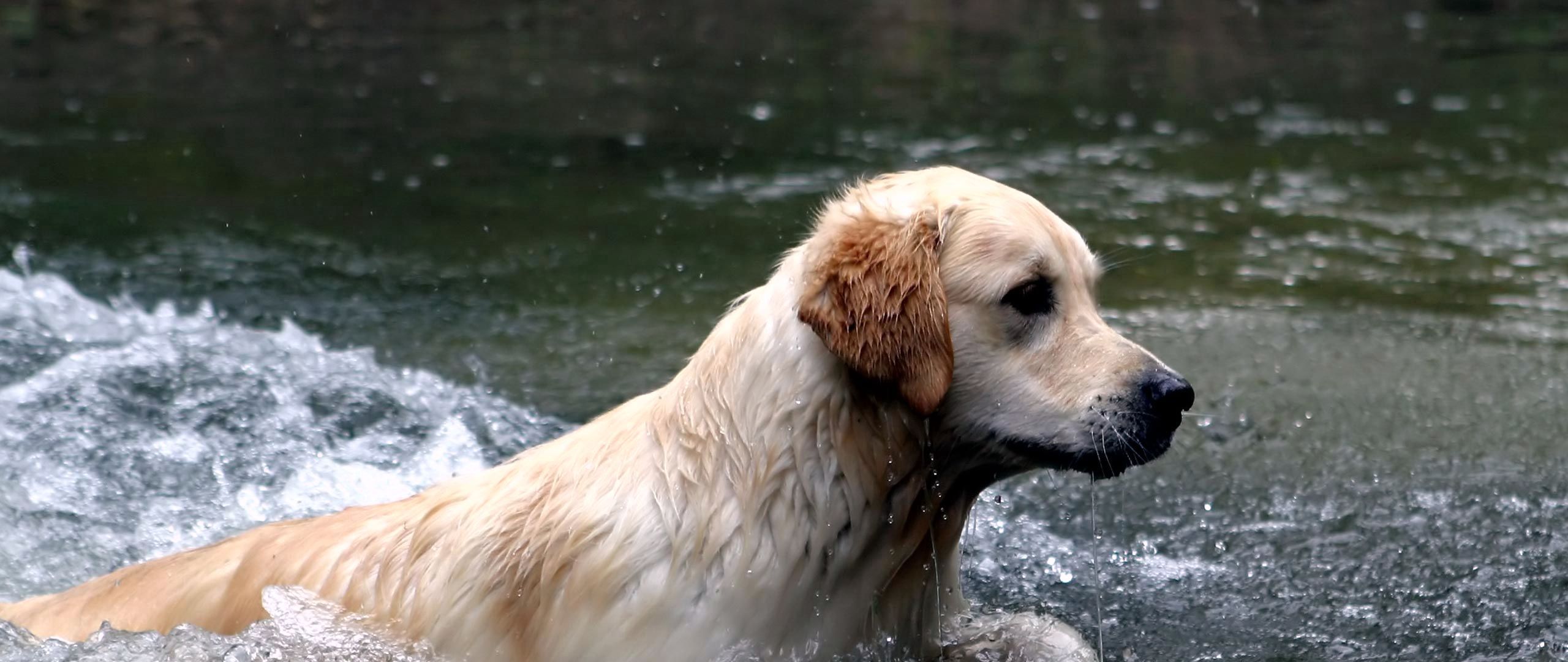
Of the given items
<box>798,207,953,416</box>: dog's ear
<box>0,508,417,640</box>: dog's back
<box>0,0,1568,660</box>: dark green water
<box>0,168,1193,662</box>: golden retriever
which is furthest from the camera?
<box>0,0,1568,660</box>: dark green water

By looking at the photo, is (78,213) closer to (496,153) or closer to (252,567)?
(496,153)

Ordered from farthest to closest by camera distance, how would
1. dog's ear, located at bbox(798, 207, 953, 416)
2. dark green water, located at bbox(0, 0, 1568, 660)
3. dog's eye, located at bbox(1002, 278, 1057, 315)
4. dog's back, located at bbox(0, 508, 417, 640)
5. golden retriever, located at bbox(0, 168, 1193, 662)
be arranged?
dark green water, located at bbox(0, 0, 1568, 660), dog's back, located at bbox(0, 508, 417, 640), dog's eye, located at bbox(1002, 278, 1057, 315), golden retriever, located at bbox(0, 168, 1193, 662), dog's ear, located at bbox(798, 207, 953, 416)

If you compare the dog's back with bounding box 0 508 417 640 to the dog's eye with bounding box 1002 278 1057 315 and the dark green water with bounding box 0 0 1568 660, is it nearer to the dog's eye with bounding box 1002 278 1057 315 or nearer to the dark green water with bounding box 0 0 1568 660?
the dog's eye with bounding box 1002 278 1057 315

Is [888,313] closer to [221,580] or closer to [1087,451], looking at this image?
[1087,451]

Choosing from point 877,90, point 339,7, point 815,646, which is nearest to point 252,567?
point 815,646

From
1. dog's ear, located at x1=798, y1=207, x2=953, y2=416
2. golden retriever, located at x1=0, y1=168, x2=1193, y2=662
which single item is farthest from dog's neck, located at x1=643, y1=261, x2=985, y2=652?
dog's ear, located at x1=798, y1=207, x2=953, y2=416

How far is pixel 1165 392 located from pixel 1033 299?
1.38 feet

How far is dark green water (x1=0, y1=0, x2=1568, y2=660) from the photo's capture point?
5863mm

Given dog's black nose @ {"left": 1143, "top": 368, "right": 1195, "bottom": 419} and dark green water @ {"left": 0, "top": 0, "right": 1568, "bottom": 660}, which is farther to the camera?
dark green water @ {"left": 0, "top": 0, "right": 1568, "bottom": 660}

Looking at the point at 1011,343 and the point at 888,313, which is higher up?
the point at 888,313

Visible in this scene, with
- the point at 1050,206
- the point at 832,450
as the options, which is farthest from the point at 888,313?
the point at 1050,206

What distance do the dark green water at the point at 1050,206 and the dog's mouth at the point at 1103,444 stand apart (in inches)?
46.0

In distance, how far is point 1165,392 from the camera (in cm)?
413

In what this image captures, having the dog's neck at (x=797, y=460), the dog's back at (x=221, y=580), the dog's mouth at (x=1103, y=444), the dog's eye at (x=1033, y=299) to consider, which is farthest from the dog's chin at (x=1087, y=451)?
the dog's back at (x=221, y=580)
